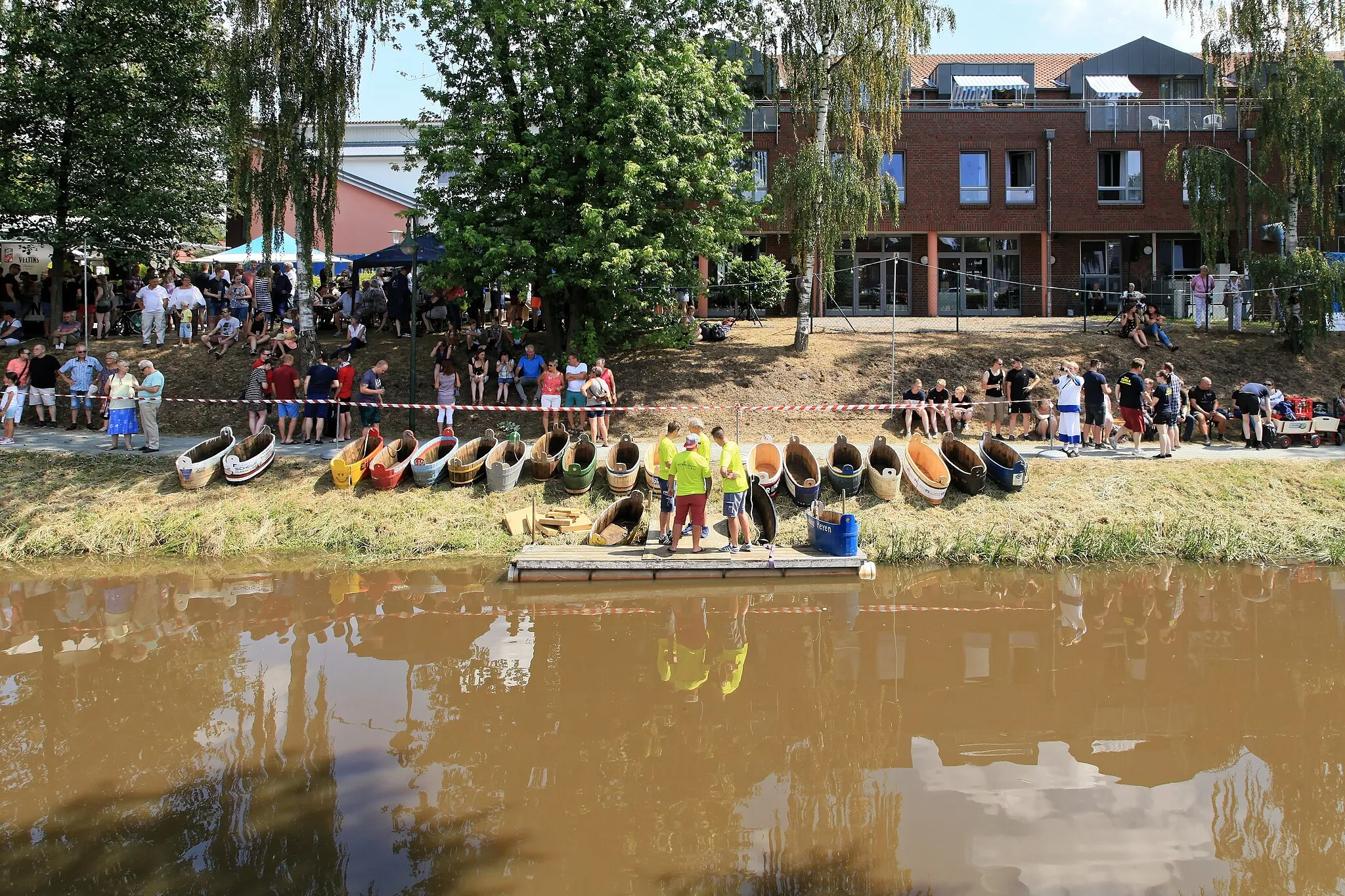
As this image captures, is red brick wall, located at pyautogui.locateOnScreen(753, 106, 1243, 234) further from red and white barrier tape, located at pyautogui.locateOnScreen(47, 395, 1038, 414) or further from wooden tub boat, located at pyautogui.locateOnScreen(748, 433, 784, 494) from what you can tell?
wooden tub boat, located at pyautogui.locateOnScreen(748, 433, 784, 494)

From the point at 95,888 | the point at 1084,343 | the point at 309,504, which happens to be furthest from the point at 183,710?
the point at 1084,343

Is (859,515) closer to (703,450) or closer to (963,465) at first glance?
(963,465)

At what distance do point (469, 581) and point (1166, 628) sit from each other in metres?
7.87

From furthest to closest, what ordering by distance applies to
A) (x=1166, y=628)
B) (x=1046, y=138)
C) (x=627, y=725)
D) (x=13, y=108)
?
(x=1046, y=138) < (x=13, y=108) < (x=1166, y=628) < (x=627, y=725)

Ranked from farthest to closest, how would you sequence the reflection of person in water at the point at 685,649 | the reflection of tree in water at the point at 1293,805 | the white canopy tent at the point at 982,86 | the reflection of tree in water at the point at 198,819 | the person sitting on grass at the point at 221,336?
the white canopy tent at the point at 982,86 < the person sitting on grass at the point at 221,336 < the reflection of person in water at the point at 685,649 < the reflection of tree in water at the point at 1293,805 < the reflection of tree in water at the point at 198,819

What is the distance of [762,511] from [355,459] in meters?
6.19

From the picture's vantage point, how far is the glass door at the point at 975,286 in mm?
31516

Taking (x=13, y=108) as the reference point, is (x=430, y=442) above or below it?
below

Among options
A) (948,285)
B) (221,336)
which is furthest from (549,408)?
(948,285)

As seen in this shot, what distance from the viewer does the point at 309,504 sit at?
49.5 feet

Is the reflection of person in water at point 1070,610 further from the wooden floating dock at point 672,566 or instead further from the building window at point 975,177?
the building window at point 975,177

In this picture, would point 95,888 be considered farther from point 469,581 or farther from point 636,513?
point 636,513

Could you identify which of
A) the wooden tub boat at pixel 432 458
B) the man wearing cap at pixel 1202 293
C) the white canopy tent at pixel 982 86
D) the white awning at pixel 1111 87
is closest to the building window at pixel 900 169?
the white canopy tent at pixel 982 86

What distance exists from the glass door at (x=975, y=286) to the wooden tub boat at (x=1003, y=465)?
1648cm
